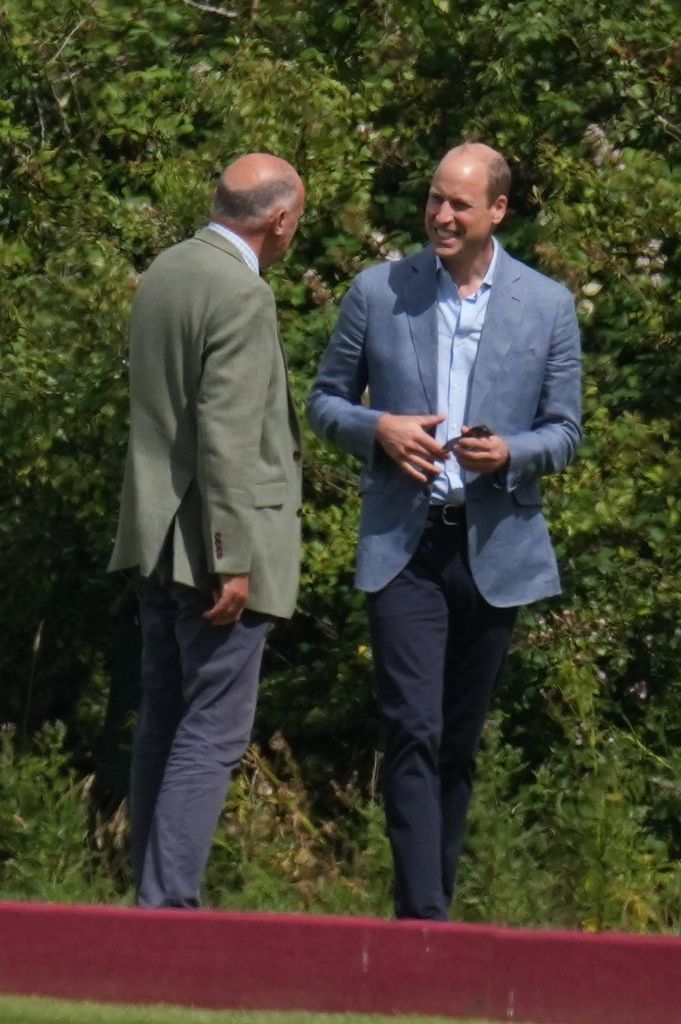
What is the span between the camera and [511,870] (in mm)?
6371

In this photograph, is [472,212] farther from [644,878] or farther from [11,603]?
[11,603]

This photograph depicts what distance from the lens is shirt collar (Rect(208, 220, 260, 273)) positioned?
516 centimetres

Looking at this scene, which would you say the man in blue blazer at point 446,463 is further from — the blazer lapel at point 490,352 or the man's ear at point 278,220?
the man's ear at point 278,220

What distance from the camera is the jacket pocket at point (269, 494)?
5027 mm

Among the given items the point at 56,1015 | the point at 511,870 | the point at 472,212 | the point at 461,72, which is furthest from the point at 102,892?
the point at 461,72

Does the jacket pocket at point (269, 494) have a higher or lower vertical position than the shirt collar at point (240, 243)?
lower

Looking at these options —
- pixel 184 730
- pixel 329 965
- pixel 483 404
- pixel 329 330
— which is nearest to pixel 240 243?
pixel 483 404

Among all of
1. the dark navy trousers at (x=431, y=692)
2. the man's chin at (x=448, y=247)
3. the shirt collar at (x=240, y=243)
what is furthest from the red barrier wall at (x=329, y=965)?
the man's chin at (x=448, y=247)

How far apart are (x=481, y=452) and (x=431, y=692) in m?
0.61

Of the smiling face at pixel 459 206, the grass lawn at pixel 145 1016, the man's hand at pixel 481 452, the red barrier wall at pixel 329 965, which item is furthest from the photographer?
the smiling face at pixel 459 206

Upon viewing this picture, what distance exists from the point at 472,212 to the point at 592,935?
73.1 inches

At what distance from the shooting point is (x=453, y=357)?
5277 millimetres

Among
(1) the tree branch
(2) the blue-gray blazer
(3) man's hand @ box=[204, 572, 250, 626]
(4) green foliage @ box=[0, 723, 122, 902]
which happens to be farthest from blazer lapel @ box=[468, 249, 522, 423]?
(1) the tree branch

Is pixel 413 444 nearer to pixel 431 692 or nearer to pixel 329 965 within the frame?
pixel 431 692
